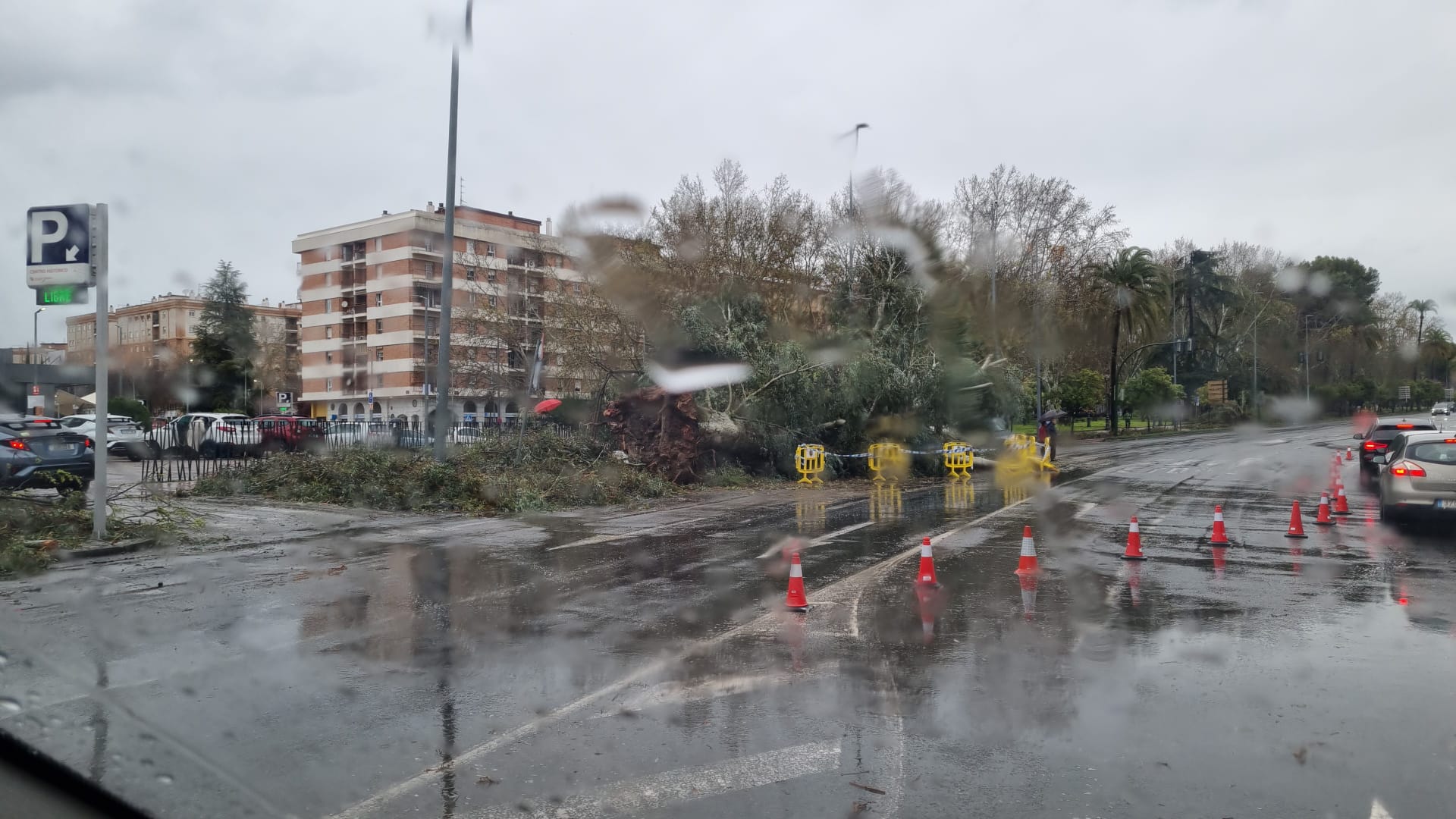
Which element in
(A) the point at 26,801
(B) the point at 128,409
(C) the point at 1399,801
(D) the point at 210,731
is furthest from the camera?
(B) the point at 128,409

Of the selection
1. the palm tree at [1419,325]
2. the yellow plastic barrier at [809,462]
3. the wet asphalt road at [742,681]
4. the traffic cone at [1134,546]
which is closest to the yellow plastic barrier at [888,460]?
the yellow plastic barrier at [809,462]

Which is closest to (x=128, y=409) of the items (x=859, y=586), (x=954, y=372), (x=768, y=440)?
(x=768, y=440)

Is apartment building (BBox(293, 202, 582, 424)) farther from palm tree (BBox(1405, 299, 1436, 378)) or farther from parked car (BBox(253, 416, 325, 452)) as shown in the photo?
palm tree (BBox(1405, 299, 1436, 378))

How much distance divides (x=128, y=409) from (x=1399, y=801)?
3298cm

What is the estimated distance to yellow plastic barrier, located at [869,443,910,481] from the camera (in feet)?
85.3

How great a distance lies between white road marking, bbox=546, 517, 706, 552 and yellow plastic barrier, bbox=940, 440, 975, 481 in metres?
12.5

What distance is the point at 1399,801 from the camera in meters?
4.40

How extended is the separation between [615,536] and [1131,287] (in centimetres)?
3955

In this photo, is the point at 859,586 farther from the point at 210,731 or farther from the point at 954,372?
the point at 954,372

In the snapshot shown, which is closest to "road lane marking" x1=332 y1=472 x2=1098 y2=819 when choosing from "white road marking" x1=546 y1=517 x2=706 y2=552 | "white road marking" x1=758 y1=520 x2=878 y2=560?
"white road marking" x1=758 y1=520 x2=878 y2=560

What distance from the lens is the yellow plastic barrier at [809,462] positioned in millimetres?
24422

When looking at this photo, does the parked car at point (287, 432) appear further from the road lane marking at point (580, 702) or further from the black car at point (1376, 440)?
the black car at point (1376, 440)

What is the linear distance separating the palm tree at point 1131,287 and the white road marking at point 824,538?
3370 cm

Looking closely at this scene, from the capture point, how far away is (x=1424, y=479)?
14.2 metres
